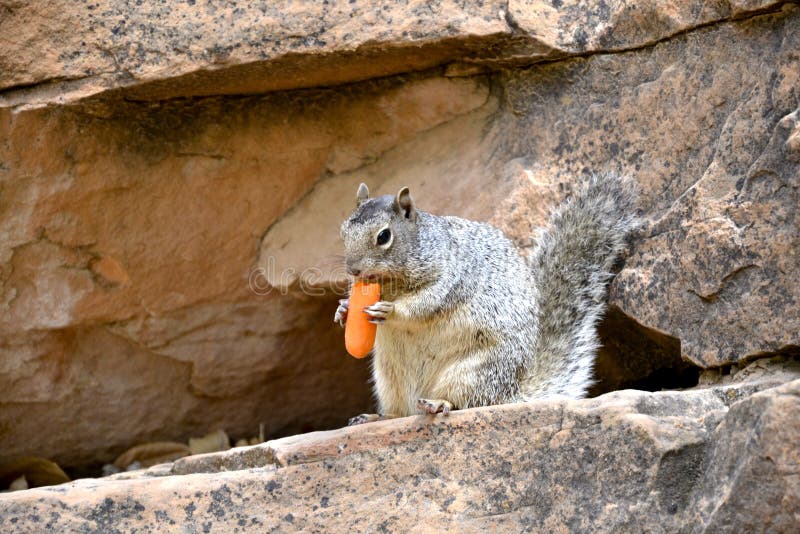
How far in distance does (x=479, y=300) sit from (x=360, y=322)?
0.53m

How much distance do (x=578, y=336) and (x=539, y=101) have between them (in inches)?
48.5

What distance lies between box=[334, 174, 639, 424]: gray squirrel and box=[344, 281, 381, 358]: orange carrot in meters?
0.06

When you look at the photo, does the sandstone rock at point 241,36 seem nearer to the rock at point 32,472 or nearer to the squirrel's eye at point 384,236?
the squirrel's eye at point 384,236

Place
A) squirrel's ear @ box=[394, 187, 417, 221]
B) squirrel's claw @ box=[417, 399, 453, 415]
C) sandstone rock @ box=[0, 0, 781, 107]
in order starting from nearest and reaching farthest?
1. squirrel's claw @ box=[417, 399, 453, 415]
2. squirrel's ear @ box=[394, 187, 417, 221]
3. sandstone rock @ box=[0, 0, 781, 107]

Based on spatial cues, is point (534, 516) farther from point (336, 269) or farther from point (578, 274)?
point (336, 269)

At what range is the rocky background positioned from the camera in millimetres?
4223

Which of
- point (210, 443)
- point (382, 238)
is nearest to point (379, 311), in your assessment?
point (382, 238)

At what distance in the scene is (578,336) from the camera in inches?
176

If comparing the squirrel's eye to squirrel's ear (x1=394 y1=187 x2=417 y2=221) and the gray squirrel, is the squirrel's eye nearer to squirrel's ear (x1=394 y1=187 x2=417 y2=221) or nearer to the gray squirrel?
the gray squirrel

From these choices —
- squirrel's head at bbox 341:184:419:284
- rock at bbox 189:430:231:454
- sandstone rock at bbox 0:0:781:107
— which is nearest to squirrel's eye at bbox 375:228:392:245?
squirrel's head at bbox 341:184:419:284

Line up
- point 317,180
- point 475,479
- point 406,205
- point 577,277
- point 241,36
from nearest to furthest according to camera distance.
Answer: point 475,479, point 406,205, point 577,277, point 241,36, point 317,180

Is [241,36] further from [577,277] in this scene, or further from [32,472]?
[32,472]

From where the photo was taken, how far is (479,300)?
4355 millimetres

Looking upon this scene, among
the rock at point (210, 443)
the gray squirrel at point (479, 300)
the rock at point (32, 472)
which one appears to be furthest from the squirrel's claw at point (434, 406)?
the rock at point (32, 472)
